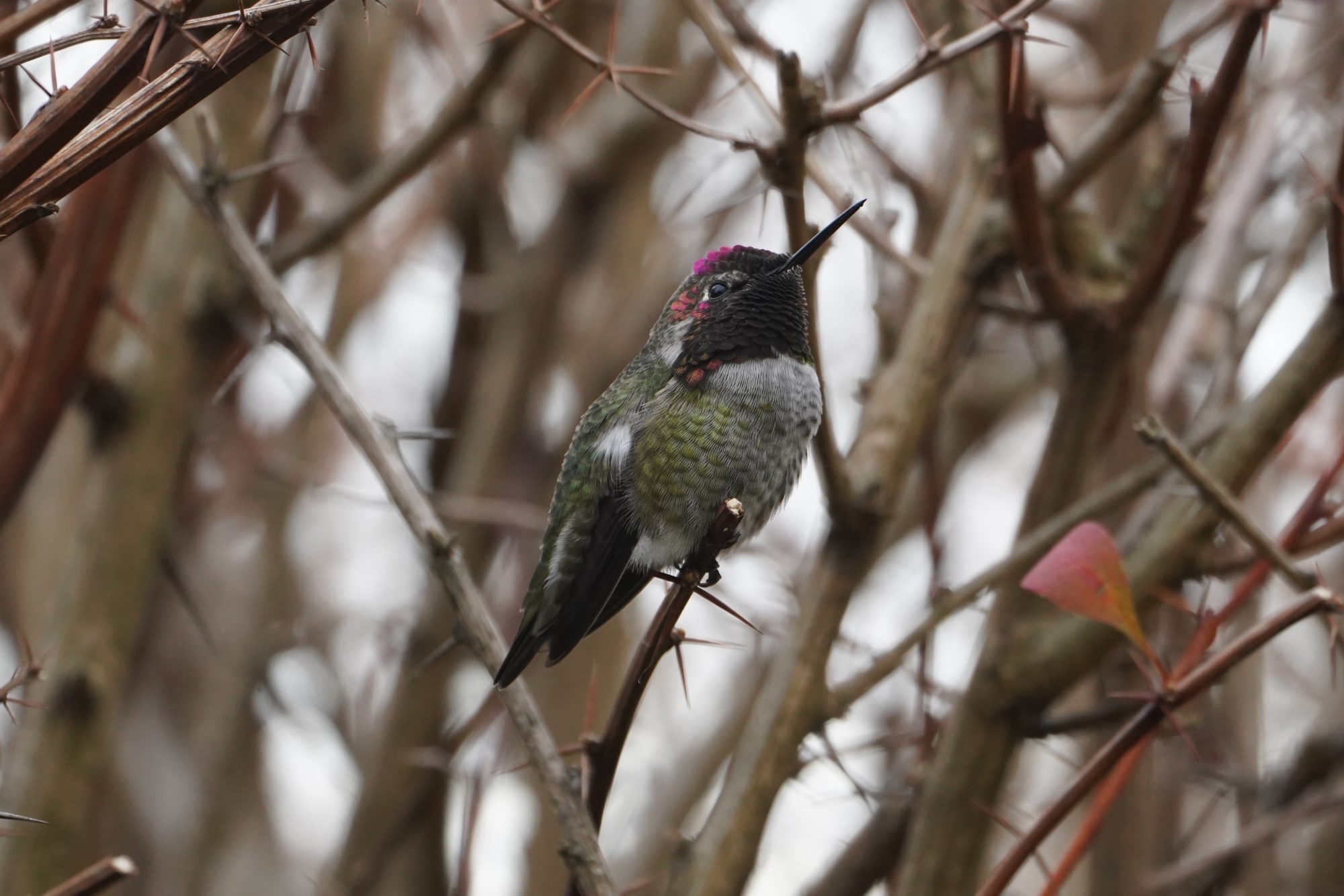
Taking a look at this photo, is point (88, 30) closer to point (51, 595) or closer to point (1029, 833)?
point (1029, 833)

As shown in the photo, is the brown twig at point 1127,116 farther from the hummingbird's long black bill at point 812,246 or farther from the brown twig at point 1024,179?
the hummingbird's long black bill at point 812,246

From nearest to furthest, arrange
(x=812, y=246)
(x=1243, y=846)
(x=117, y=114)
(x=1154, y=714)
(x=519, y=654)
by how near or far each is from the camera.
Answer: (x=117, y=114) < (x=1154, y=714) < (x=812, y=246) < (x=519, y=654) < (x=1243, y=846)

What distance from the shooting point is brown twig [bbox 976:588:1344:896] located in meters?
1.85

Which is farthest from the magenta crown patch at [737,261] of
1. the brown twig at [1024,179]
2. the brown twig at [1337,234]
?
the brown twig at [1337,234]

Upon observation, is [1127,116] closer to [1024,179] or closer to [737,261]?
[1024,179]

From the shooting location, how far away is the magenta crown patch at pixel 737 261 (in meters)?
3.00

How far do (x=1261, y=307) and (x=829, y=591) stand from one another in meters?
1.54

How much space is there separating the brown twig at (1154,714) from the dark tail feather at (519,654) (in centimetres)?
88

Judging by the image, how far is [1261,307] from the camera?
138 inches

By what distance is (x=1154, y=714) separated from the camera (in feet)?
6.33

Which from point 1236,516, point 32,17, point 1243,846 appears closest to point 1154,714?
point 1236,516

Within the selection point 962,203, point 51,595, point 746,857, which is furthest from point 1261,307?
point 51,595

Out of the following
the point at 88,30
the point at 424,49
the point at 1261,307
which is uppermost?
the point at 424,49

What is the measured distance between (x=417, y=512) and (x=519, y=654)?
0.42 metres
